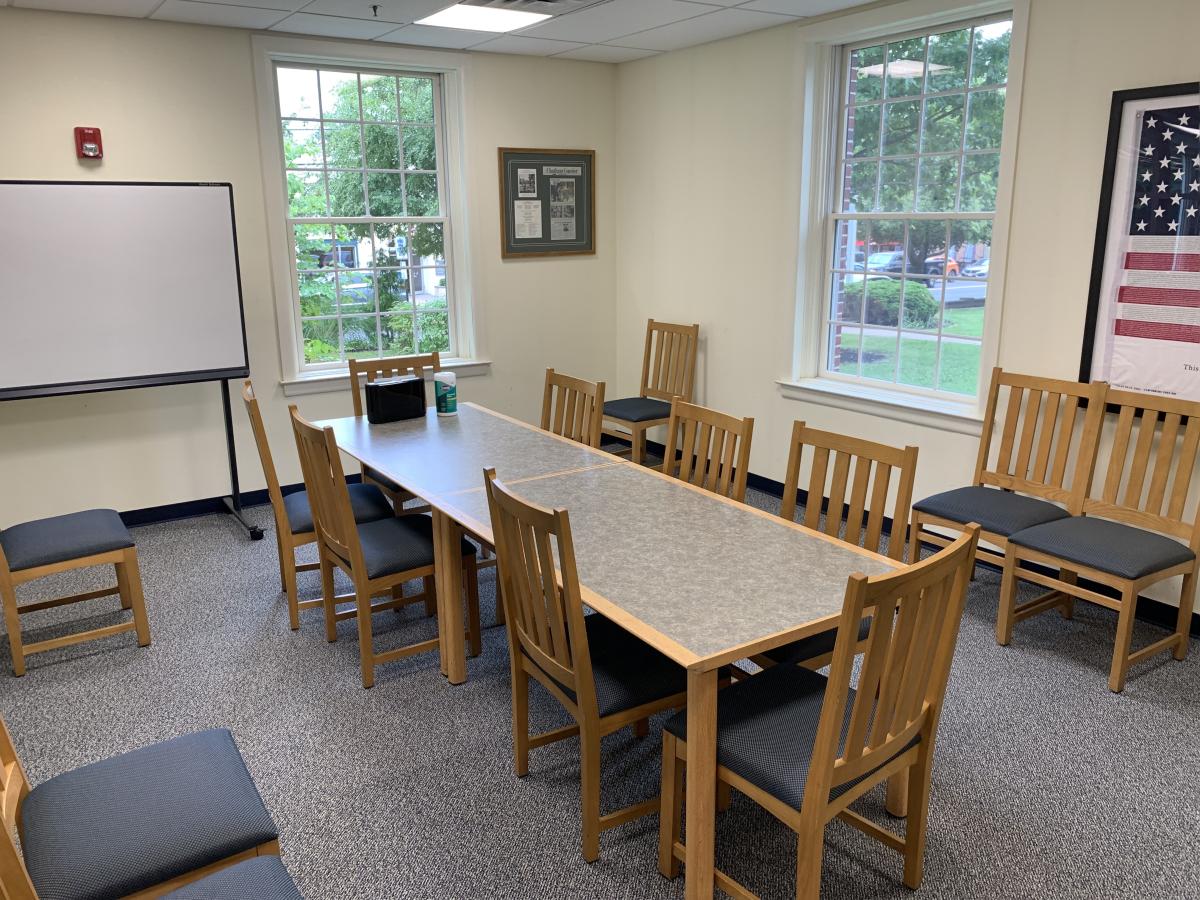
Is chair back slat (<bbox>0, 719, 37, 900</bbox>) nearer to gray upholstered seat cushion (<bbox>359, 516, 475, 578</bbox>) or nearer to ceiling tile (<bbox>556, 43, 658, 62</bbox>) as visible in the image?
gray upholstered seat cushion (<bbox>359, 516, 475, 578</bbox>)

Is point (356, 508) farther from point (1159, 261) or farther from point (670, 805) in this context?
point (1159, 261)

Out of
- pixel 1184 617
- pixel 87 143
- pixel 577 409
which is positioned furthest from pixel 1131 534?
pixel 87 143

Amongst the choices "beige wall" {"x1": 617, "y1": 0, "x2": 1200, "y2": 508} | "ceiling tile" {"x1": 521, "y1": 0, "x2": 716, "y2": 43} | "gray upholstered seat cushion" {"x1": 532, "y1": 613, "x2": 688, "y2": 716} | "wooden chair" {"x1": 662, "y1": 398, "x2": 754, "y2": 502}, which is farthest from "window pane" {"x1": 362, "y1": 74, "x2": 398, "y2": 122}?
"gray upholstered seat cushion" {"x1": 532, "y1": 613, "x2": 688, "y2": 716}

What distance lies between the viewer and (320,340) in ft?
16.7

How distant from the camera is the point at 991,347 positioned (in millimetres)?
3836

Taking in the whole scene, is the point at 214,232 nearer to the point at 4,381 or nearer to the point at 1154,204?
the point at 4,381

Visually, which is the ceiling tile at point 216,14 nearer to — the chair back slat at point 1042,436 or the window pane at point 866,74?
the window pane at point 866,74

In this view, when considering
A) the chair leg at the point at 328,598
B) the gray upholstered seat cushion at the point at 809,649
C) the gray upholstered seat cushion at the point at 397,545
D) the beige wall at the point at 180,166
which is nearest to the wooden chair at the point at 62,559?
the chair leg at the point at 328,598

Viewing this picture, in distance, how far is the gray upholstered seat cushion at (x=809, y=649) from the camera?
2365 mm

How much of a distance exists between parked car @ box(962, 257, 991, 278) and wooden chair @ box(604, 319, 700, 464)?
63.9 inches

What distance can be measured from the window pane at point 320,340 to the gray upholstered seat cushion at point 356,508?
1.57 m

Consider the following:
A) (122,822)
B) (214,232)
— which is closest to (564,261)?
(214,232)

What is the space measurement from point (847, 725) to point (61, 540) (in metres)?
2.79

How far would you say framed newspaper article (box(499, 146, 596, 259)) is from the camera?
543cm
